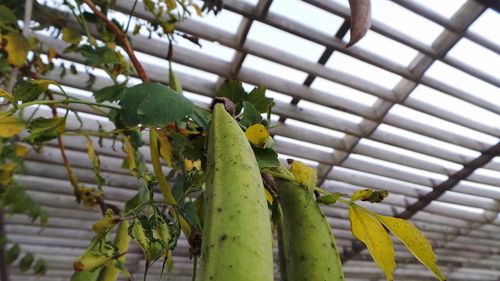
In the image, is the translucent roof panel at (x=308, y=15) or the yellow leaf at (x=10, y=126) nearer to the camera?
the yellow leaf at (x=10, y=126)

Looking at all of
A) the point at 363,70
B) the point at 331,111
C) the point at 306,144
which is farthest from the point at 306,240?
the point at 306,144

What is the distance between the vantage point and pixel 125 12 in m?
1.67

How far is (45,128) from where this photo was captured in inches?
22.8

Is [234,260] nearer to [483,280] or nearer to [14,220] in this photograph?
[14,220]

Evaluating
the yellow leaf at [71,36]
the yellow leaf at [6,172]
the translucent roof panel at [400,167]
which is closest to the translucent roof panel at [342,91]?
the translucent roof panel at [400,167]

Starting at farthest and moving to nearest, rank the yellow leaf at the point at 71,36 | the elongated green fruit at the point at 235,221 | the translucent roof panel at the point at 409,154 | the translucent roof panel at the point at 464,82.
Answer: the translucent roof panel at the point at 409,154, the translucent roof panel at the point at 464,82, the yellow leaf at the point at 71,36, the elongated green fruit at the point at 235,221

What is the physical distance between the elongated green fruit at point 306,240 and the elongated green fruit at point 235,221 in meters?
0.08

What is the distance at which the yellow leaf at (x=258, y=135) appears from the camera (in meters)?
0.39

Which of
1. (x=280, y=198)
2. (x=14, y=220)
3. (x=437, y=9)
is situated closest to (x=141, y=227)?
(x=280, y=198)

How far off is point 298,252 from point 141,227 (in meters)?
0.19

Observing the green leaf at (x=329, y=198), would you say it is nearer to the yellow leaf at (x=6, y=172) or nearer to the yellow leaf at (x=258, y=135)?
the yellow leaf at (x=258, y=135)

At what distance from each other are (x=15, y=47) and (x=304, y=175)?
2.53ft

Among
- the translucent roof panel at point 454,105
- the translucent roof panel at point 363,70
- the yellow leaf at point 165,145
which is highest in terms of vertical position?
the translucent roof panel at point 454,105

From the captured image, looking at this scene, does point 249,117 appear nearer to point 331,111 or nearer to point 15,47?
point 15,47
